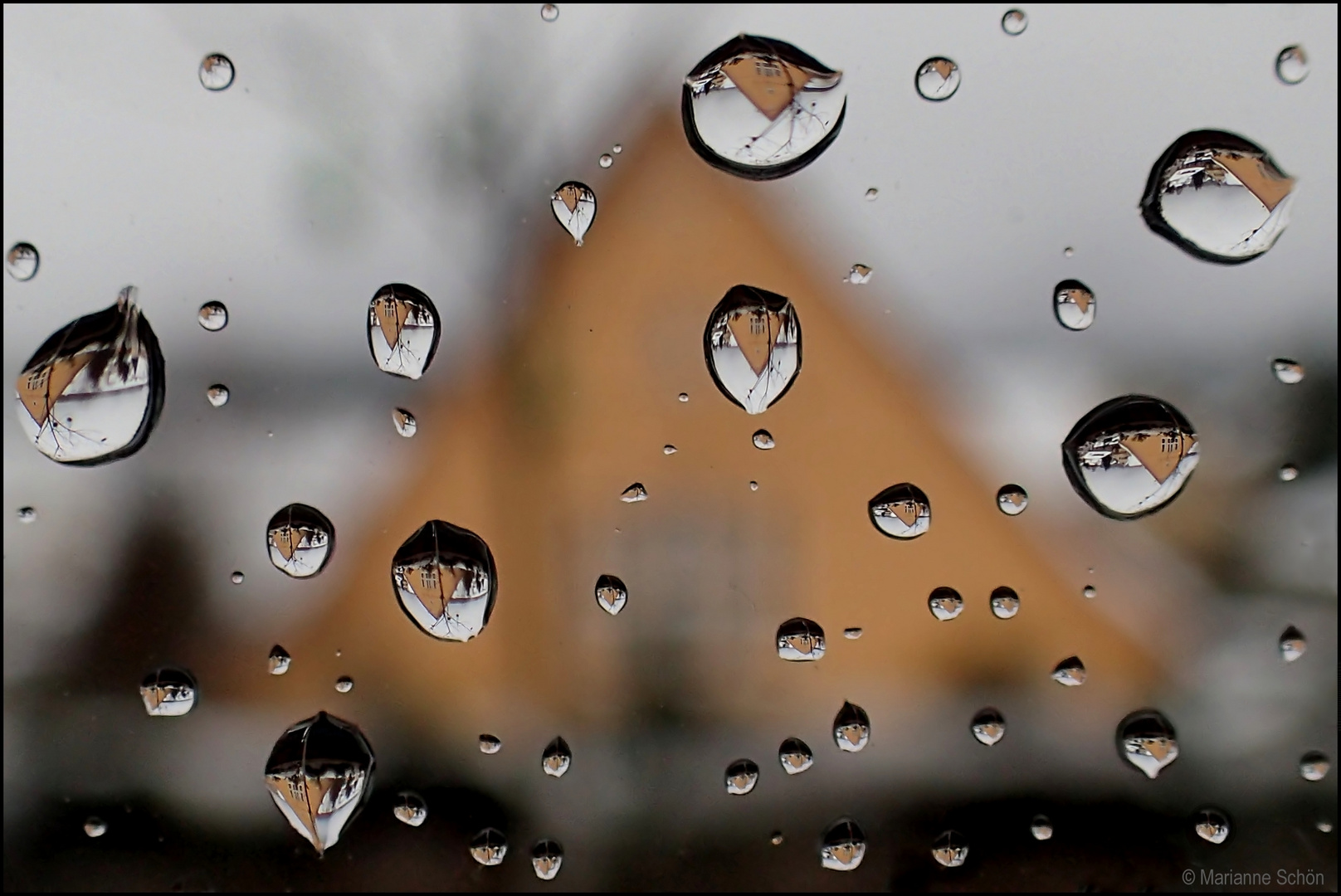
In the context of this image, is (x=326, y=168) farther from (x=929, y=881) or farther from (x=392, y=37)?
(x=929, y=881)

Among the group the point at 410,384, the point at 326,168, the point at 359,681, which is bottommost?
the point at 359,681

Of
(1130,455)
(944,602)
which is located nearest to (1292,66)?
(1130,455)

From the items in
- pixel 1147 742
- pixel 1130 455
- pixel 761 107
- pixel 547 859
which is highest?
pixel 761 107

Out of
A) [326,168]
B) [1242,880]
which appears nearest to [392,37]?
[326,168]

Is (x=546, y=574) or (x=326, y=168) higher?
(x=326, y=168)

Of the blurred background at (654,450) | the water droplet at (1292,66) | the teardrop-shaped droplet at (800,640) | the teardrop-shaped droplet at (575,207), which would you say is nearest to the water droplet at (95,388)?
the blurred background at (654,450)

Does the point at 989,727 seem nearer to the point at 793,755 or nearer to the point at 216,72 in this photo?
the point at 793,755
